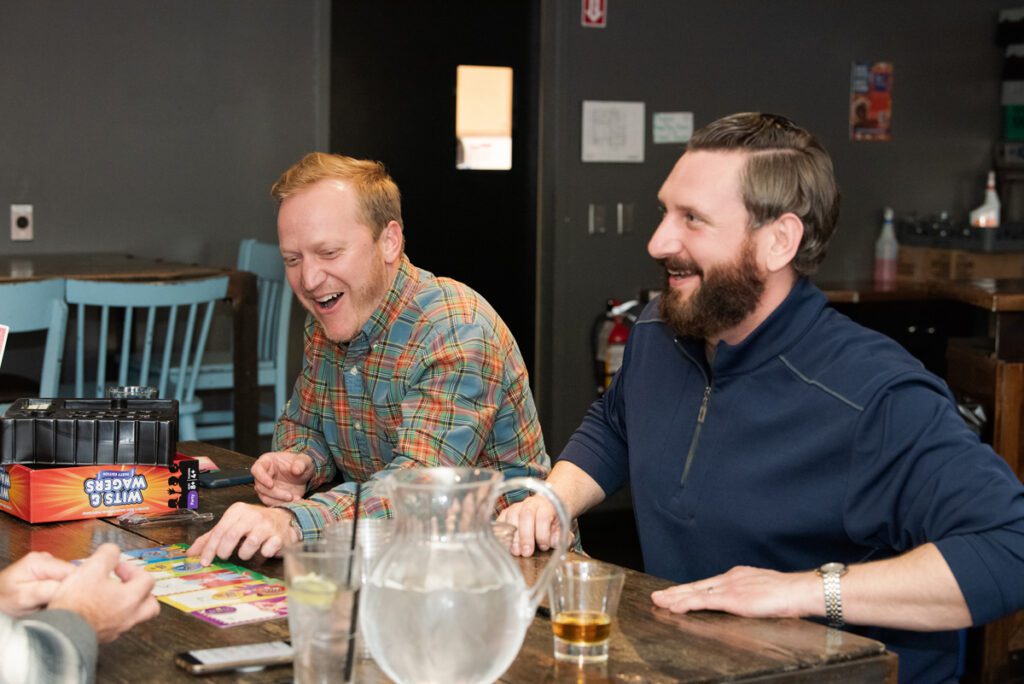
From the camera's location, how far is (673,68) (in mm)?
5922

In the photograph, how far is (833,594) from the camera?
1718mm

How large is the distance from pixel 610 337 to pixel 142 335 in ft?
6.21

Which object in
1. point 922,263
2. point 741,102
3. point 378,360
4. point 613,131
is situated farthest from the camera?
point 922,263

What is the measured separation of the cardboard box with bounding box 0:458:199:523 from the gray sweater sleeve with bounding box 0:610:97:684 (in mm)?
791

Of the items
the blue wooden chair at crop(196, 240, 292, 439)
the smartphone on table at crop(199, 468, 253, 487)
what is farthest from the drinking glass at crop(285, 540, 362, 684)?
the blue wooden chair at crop(196, 240, 292, 439)

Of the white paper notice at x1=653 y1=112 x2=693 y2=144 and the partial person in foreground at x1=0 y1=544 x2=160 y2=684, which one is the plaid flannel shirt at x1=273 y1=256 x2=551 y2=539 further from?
the white paper notice at x1=653 y1=112 x2=693 y2=144

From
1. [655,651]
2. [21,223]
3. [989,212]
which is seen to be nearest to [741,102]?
[989,212]

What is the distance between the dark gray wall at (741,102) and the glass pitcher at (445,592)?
444 cm

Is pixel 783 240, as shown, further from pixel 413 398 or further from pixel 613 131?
pixel 613 131

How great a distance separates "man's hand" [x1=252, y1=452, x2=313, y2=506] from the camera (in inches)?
91.8

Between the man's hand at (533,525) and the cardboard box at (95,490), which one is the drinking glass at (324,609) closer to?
the man's hand at (533,525)

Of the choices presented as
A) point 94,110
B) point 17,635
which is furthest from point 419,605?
point 94,110

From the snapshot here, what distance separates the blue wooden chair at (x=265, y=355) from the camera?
15.7 feet

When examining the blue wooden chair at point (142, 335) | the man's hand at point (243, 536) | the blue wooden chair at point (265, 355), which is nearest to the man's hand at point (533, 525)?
the man's hand at point (243, 536)
